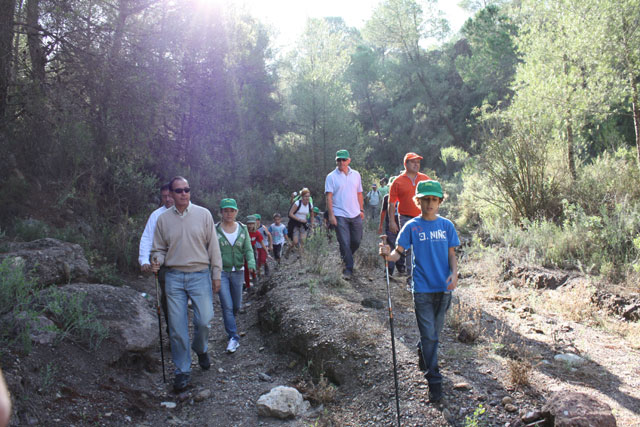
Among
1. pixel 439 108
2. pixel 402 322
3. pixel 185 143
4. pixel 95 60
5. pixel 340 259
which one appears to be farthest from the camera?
pixel 439 108

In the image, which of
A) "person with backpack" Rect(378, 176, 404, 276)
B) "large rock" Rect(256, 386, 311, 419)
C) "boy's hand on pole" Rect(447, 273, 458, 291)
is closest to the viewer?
"boy's hand on pole" Rect(447, 273, 458, 291)

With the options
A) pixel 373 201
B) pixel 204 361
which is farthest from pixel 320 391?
pixel 373 201

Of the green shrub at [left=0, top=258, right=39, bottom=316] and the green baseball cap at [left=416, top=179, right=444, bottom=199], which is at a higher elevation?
the green baseball cap at [left=416, top=179, right=444, bottom=199]

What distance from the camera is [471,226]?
523 inches

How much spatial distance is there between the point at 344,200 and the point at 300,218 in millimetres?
3201

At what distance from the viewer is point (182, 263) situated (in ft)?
15.5

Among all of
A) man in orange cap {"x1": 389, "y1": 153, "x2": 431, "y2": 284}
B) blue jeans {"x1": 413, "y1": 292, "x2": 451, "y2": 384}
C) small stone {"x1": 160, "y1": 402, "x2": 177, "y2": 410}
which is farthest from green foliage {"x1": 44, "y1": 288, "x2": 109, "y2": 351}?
man in orange cap {"x1": 389, "y1": 153, "x2": 431, "y2": 284}

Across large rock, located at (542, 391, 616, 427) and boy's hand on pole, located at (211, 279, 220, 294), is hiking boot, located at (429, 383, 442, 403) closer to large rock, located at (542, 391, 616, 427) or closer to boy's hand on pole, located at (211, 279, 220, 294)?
large rock, located at (542, 391, 616, 427)

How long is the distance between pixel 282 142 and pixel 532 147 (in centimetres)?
1755

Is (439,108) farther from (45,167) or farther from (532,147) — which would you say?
(45,167)

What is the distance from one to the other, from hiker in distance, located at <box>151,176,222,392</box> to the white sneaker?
1053 mm

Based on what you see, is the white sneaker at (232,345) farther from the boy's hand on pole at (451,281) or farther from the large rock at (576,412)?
the large rock at (576,412)

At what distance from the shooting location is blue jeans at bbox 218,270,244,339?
19.0ft

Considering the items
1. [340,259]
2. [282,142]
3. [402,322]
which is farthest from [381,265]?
[282,142]
